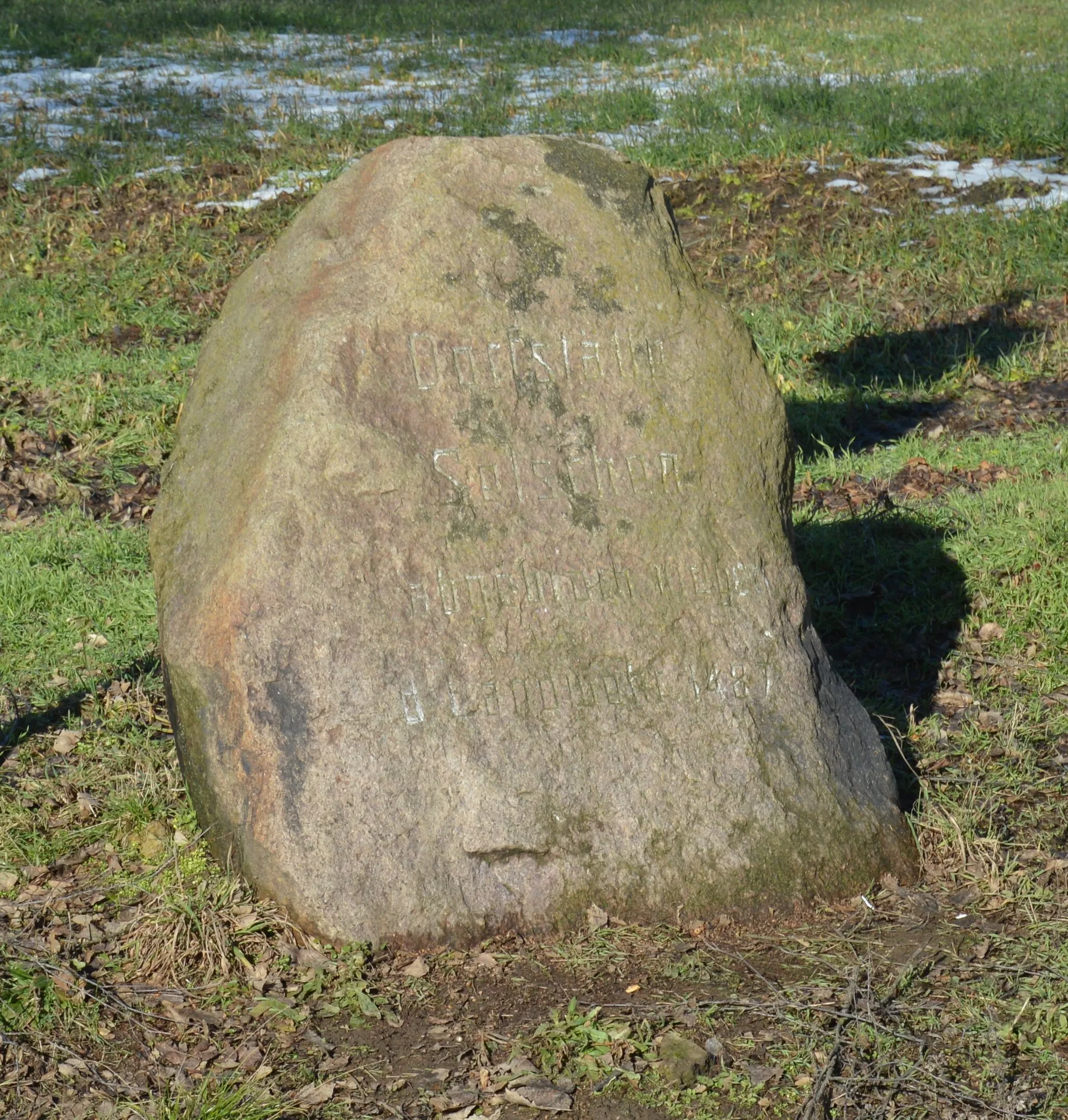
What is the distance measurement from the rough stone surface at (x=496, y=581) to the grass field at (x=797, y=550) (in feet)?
0.67

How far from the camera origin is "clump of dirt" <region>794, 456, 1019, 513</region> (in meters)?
6.15

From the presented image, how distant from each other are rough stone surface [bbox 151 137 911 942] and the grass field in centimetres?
20

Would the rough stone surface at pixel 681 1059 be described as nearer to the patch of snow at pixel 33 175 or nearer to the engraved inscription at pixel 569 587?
the engraved inscription at pixel 569 587

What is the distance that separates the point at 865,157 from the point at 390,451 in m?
7.93

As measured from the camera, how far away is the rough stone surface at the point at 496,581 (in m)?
3.38

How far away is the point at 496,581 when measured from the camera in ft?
11.6

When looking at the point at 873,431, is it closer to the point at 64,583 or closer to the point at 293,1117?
the point at 64,583

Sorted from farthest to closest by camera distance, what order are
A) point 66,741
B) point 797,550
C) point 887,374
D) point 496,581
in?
point 887,374
point 797,550
point 66,741
point 496,581

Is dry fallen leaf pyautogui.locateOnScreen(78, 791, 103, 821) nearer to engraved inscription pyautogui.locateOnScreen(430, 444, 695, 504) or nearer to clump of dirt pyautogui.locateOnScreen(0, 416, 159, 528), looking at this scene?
engraved inscription pyautogui.locateOnScreen(430, 444, 695, 504)

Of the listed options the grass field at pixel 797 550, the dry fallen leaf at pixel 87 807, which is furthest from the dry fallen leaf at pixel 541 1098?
the dry fallen leaf at pixel 87 807

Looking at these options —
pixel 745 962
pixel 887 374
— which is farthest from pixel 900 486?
pixel 745 962

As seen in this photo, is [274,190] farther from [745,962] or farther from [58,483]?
[745,962]

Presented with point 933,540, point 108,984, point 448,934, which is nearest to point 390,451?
point 448,934

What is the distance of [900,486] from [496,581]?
11.1ft
